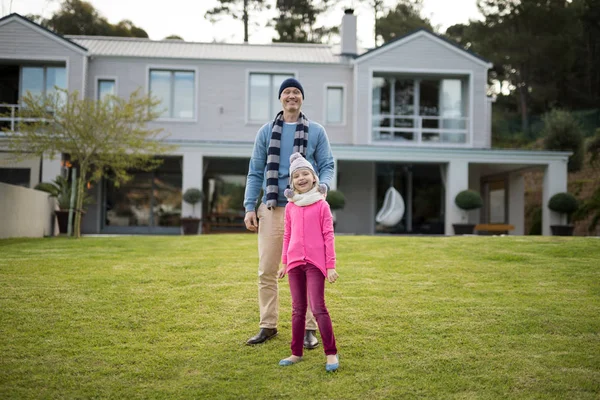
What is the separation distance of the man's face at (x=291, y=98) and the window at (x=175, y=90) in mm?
14922

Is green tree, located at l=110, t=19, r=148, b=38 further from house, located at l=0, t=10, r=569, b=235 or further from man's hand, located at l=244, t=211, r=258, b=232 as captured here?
man's hand, located at l=244, t=211, r=258, b=232

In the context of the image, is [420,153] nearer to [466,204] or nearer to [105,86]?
[466,204]

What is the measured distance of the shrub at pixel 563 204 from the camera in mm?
16609

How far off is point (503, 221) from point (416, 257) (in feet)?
43.2

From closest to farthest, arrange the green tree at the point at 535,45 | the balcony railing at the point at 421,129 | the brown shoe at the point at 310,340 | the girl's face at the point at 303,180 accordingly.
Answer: the girl's face at the point at 303,180, the brown shoe at the point at 310,340, the balcony railing at the point at 421,129, the green tree at the point at 535,45


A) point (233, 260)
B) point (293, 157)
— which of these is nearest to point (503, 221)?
point (233, 260)

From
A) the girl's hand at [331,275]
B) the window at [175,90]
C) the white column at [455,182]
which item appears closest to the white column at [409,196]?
the white column at [455,182]

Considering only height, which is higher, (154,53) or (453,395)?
(154,53)

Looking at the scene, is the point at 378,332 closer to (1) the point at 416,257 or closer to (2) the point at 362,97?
(1) the point at 416,257

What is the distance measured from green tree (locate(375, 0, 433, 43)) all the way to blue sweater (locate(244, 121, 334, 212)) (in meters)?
30.0

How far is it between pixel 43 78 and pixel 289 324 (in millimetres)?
16329

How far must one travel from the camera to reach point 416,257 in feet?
28.1

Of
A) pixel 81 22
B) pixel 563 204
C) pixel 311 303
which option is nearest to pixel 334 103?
pixel 563 204

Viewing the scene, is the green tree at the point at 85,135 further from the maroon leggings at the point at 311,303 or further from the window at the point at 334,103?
the maroon leggings at the point at 311,303
